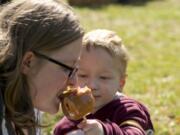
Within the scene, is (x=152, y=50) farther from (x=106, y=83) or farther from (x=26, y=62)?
(x=26, y=62)

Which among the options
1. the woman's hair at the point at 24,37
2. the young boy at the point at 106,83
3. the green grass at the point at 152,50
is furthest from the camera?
the green grass at the point at 152,50

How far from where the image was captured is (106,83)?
362 centimetres

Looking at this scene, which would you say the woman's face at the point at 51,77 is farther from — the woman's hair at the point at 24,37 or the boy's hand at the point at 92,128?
the boy's hand at the point at 92,128

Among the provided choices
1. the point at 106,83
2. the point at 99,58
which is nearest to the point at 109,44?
the point at 99,58

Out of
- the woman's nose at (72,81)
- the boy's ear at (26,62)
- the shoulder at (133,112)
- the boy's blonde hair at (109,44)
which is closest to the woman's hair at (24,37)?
the boy's ear at (26,62)

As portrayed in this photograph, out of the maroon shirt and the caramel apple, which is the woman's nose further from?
the maroon shirt

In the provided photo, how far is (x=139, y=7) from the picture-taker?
1661cm

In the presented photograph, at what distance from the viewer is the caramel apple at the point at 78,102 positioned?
3228mm

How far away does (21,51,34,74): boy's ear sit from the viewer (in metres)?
3.01

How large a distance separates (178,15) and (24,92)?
1210 cm

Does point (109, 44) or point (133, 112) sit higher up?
point (109, 44)

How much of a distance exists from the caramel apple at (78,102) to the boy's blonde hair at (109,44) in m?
0.44

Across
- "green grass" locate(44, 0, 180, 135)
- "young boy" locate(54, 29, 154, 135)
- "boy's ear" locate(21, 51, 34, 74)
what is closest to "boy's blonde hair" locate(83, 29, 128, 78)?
"young boy" locate(54, 29, 154, 135)

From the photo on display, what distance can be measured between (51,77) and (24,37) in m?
0.25
